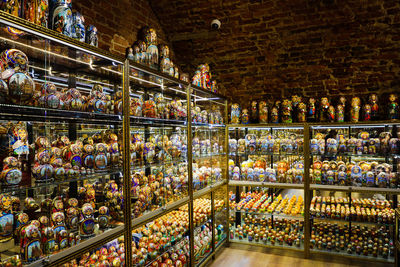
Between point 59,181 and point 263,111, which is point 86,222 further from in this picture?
point 263,111

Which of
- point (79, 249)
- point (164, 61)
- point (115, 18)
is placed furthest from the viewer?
point (115, 18)

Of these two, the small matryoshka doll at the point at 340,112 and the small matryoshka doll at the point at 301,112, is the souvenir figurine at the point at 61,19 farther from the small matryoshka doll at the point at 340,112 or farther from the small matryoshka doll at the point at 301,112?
the small matryoshka doll at the point at 340,112

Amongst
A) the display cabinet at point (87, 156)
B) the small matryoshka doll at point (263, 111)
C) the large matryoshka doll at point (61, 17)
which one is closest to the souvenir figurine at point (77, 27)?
the large matryoshka doll at point (61, 17)

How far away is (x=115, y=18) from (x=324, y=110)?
10.2 feet

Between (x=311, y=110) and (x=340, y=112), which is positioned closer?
(x=340, y=112)

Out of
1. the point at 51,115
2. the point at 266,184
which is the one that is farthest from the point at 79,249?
the point at 266,184

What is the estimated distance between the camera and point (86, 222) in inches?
74.3

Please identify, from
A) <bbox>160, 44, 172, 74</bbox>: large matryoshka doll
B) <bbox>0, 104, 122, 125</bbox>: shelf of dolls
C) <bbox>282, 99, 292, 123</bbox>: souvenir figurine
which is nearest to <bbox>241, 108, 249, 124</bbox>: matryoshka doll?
<bbox>282, 99, 292, 123</bbox>: souvenir figurine

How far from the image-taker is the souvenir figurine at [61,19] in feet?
5.80

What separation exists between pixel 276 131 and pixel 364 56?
1604 millimetres

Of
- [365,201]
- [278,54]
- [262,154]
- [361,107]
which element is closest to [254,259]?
[262,154]

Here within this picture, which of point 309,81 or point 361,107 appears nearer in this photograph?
→ point 361,107

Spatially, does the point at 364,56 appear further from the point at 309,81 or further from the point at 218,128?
the point at 218,128

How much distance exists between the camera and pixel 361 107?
152 inches
